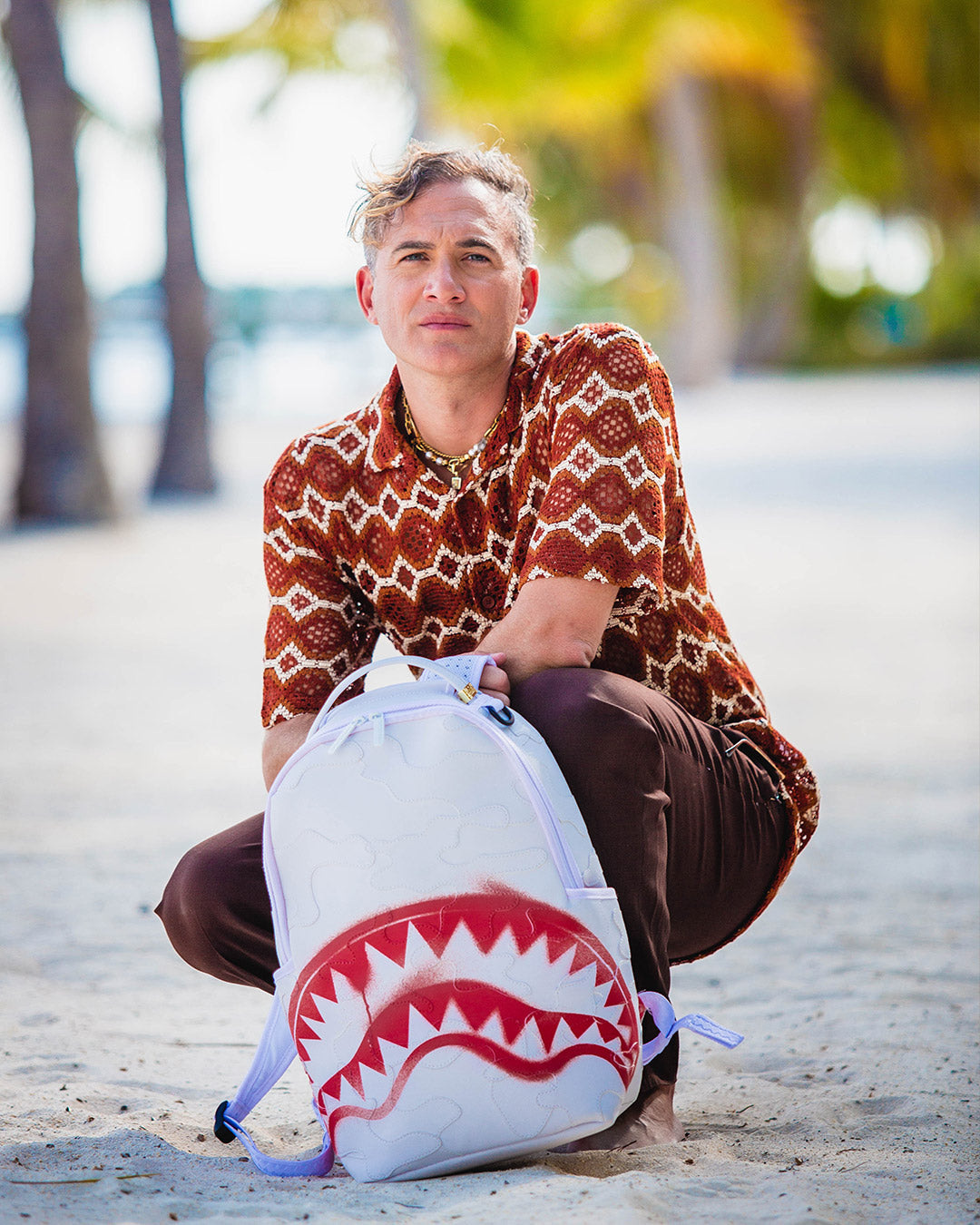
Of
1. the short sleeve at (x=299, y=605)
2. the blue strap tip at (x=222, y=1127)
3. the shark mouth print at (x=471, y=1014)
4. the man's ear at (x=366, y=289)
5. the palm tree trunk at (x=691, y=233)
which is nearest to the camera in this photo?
the shark mouth print at (x=471, y=1014)

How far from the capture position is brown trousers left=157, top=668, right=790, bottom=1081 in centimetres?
202

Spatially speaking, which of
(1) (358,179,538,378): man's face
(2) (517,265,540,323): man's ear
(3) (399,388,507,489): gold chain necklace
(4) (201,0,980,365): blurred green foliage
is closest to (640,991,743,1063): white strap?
(3) (399,388,507,489): gold chain necklace

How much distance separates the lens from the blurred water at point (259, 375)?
86.8 ft

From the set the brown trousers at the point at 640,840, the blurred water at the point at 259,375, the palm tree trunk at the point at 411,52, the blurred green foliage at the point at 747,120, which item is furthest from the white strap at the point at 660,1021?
the blurred water at the point at 259,375

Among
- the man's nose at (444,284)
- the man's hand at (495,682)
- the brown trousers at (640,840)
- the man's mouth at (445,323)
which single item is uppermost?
the man's nose at (444,284)

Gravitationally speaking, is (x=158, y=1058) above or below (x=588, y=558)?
below

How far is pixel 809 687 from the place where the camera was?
5.75 m

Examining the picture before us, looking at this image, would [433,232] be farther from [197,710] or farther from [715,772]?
[197,710]

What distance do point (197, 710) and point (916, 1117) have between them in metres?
3.82

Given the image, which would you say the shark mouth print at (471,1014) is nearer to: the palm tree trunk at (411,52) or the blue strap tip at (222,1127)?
the blue strap tip at (222,1127)

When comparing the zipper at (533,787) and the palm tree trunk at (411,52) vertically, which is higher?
the palm tree trunk at (411,52)

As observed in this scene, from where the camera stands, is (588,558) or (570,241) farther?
(570,241)

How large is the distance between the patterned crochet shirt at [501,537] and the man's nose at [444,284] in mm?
170

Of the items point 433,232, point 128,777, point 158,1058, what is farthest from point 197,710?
point 433,232
